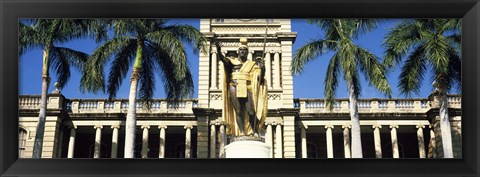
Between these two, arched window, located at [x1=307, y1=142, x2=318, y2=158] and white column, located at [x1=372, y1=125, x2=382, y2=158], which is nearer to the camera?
white column, located at [x1=372, y1=125, x2=382, y2=158]

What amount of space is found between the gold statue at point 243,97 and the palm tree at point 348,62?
27.7 feet

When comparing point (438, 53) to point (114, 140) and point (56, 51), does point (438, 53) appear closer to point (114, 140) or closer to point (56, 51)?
point (56, 51)

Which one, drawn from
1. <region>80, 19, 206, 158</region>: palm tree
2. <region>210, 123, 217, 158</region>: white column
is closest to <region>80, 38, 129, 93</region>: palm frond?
<region>80, 19, 206, 158</region>: palm tree

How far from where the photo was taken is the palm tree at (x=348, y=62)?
20000 mm

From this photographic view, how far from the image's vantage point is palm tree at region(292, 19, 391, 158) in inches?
787

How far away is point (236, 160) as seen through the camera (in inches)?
339

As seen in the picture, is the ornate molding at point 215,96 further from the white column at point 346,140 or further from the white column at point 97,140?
the white column at point 346,140

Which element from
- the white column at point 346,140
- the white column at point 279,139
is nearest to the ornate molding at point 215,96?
the white column at point 279,139

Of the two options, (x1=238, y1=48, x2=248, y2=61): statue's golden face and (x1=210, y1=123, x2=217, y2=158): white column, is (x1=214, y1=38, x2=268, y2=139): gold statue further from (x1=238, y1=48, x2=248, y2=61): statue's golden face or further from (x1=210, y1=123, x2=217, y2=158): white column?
(x1=210, y1=123, x2=217, y2=158): white column

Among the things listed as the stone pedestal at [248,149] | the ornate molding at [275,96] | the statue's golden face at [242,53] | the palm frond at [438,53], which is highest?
the palm frond at [438,53]

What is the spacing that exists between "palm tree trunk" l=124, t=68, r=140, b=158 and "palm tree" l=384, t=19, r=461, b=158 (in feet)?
29.5

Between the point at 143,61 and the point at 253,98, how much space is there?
10684 millimetres

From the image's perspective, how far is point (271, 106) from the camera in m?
28.6
